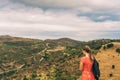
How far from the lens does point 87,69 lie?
1480 cm

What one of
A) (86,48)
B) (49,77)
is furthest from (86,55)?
(49,77)

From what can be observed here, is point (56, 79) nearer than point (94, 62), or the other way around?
point (94, 62)

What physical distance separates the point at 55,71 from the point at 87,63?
15455cm

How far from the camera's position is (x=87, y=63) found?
48.2 ft

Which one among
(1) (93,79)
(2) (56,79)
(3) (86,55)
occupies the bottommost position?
(2) (56,79)

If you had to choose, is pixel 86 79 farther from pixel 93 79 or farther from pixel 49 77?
pixel 49 77

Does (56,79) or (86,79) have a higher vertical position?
(86,79)

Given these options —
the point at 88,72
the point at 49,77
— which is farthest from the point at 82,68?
the point at 49,77

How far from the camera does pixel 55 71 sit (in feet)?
552

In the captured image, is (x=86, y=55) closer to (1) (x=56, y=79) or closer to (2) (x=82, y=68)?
(2) (x=82, y=68)

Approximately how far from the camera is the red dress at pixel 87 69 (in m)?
14.7

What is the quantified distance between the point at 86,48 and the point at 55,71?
155 m

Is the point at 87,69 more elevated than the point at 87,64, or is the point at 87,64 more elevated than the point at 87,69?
the point at 87,64

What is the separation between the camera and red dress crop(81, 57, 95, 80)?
48.1ft
